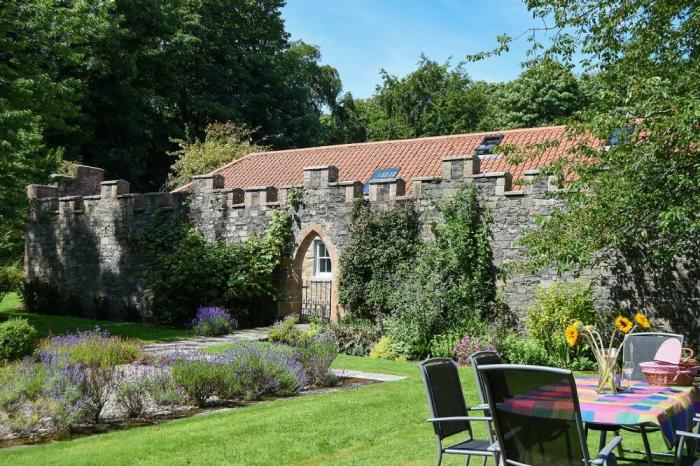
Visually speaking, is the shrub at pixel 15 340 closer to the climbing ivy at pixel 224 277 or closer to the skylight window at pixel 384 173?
the climbing ivy at pixel 224 277

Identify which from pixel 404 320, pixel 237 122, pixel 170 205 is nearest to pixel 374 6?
pixel 404 320

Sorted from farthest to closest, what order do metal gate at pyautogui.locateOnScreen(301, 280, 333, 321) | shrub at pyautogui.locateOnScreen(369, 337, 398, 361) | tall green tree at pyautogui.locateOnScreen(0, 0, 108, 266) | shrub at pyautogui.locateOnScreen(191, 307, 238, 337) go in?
1. metal gate at pyautogui.locateOnScreen(301, 280, 333, 321)
2. shrub at pyautogui.locateOnScreen(191, 307, 238, 337)
3. shrub at pyautogui.locateOnScreen(369, 337, 398, 361)
4. tall green tree at pyautogui.locateOnScreen(0, 0, 108, 266)

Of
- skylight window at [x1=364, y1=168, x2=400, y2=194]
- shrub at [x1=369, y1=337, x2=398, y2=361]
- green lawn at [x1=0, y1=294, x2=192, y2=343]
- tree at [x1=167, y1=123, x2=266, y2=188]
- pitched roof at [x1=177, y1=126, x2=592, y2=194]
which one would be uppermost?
Answer: tree at [x1=167, y1=123, x2=266, y2=188]

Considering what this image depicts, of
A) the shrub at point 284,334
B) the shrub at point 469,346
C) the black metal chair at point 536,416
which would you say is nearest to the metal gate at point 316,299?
the shrub at point 284,334

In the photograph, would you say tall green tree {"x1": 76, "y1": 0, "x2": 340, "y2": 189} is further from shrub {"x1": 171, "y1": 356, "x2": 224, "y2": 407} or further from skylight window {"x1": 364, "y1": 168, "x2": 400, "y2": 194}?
shrub {"x1": 171, "y1": 356, "x2": 224, "y2": 407}

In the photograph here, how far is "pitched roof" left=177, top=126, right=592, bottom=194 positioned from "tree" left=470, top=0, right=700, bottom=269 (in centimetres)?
633

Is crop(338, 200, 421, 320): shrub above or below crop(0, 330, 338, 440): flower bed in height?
above

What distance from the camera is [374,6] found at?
13625mm

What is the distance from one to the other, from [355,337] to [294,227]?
3.87 m

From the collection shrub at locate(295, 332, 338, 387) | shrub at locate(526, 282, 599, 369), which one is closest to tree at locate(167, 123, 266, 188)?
shrub at locate(526, 282, 599, 369)

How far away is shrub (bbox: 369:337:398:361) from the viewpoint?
14416mm

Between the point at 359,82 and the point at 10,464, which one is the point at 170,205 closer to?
the point at 10,464

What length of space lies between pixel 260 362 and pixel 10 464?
3.92m

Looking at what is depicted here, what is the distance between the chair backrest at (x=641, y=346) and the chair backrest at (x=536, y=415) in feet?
9.96
